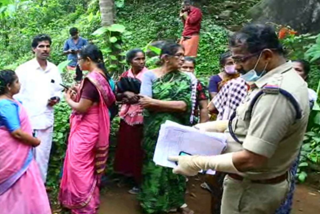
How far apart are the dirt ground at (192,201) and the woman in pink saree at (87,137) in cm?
43

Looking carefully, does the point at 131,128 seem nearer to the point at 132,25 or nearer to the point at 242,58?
the point at 242,58

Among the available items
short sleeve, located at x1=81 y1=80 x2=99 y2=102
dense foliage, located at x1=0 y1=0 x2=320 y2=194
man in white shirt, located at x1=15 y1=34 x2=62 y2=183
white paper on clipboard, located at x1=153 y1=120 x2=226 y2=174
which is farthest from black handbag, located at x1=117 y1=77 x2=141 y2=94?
dense foliage, located at x1=0 y1=0 x2=320 y2=194

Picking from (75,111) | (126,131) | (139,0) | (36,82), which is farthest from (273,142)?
(139,0)

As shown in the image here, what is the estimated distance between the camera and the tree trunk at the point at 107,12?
5.95m

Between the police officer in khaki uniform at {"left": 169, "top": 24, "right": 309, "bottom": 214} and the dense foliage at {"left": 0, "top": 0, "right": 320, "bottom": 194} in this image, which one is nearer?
A: the police officer in khaki uniform at {"left": 169, "top": 24, "right": 309, "bottom": 214}

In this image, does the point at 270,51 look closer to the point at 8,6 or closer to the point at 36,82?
the point at 8,6

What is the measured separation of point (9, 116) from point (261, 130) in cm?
203

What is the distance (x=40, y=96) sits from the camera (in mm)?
4266

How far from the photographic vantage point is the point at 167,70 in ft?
12.3

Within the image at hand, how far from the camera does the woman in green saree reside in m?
3.68

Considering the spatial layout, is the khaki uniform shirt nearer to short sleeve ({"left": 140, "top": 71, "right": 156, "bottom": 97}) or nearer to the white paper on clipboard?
the white paper on clipboard

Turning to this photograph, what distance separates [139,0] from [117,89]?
9394 millimetres

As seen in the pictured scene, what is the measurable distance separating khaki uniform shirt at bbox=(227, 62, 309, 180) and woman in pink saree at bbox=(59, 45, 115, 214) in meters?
1.75

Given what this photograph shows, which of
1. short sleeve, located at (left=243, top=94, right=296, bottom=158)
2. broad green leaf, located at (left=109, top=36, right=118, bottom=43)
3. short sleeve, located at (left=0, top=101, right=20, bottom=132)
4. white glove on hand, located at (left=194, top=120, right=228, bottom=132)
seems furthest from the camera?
broad green leaf, located at (left=109, top=36, right=118, bottom=43)
